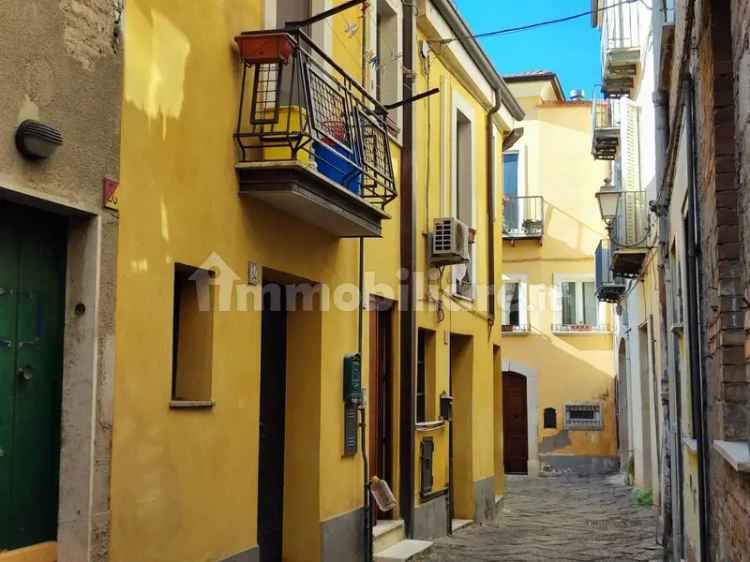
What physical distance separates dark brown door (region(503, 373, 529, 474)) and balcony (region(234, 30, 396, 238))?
17.7 metres

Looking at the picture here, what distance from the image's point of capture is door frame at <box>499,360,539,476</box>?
81.9 feet

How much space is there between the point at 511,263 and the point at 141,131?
68.5 feet

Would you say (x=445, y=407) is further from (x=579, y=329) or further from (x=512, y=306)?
(x=512, y=306)

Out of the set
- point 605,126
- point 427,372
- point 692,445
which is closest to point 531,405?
point 605,126

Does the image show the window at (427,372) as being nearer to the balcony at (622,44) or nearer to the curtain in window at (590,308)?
the balcony at (622,44)

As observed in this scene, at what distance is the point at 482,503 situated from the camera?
14.9 m

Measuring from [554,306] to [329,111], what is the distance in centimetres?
1844

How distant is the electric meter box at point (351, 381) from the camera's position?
969 centimetres

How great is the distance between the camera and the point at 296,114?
7664mm

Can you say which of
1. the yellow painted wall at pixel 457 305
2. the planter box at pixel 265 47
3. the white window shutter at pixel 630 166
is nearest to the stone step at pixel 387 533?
the yellow painted wall at pixel 457 305

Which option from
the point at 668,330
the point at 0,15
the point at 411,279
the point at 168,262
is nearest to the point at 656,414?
the point at 668,330

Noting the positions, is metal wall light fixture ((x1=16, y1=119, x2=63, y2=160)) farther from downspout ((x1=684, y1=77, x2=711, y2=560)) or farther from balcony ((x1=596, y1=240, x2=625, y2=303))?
balcony ((x1=596, y1=240, x2=625, y2=303))

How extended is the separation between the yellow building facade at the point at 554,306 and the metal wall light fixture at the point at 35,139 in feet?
69.4

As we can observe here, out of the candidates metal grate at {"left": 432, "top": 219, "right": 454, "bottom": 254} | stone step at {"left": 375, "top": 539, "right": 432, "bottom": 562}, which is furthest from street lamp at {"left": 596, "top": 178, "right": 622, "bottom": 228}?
stone step at {"left": 375, "top": 539, "right": 432, "bottom": 562}
